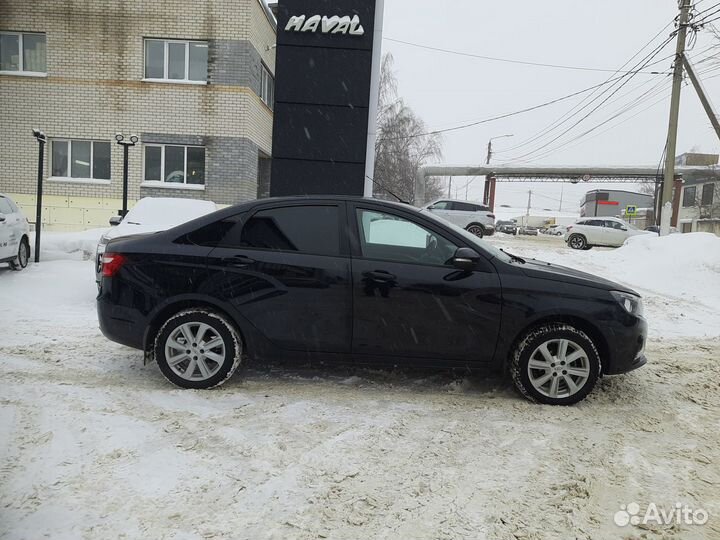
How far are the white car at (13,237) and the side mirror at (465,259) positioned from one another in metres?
8.17

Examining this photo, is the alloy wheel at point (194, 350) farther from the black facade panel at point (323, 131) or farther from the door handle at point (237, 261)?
the black facade panel at point (323, 131)

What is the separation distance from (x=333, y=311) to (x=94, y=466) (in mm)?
1899

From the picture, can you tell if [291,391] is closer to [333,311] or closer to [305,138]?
[333,311]

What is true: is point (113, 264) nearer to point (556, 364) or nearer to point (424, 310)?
point (424, 310)

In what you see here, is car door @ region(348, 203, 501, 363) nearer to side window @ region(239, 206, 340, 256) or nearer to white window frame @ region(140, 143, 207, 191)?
side window @ region(239, 206, 340, 256)

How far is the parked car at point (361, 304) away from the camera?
410 cm

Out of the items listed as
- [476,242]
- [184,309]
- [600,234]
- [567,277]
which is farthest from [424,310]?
[600,234]

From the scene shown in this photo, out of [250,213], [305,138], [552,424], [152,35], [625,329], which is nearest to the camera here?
[552,424]

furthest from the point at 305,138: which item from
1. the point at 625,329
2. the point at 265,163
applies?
the point at 265,163

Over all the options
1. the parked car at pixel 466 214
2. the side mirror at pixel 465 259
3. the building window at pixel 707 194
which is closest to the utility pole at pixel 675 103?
the parked car at pixel 466 214

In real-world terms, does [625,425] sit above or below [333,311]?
below

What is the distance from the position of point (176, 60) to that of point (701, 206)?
4607cm

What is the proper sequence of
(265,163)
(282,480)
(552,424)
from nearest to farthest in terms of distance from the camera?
(282,480)
(552,424)
(265,163)

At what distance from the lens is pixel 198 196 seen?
16766 mm
